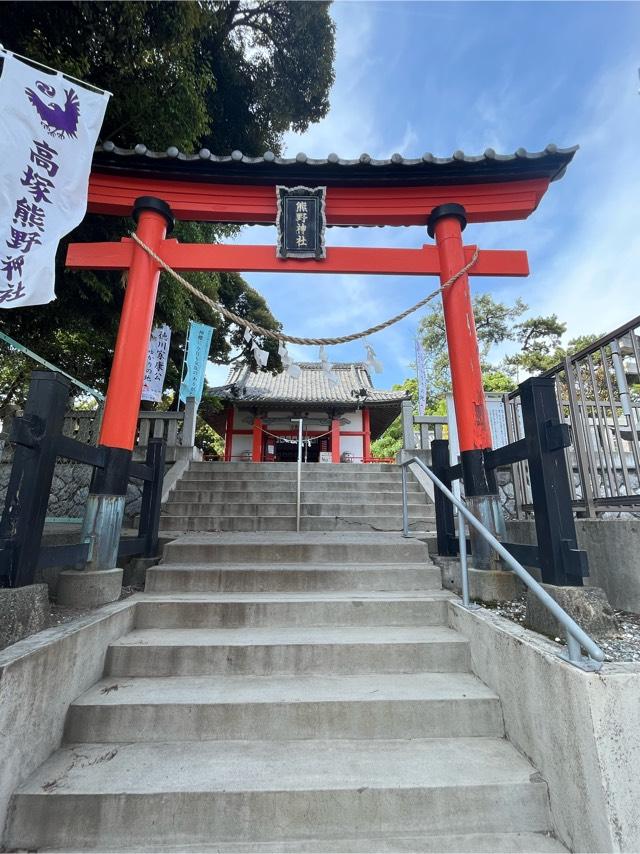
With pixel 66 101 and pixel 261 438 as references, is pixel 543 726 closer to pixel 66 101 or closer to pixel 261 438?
pixel 66 101

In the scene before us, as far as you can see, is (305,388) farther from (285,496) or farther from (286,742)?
(286,742)

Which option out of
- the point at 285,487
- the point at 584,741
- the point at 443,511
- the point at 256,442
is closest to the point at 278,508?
the point at 285,487

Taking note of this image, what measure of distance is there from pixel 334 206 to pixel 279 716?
448cm

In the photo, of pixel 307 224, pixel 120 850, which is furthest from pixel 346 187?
pixel 120 850

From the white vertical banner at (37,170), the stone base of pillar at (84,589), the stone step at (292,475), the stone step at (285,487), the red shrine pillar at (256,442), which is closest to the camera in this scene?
the stone base of pillar at (84,589)

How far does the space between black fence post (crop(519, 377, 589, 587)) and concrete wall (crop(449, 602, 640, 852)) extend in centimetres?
57

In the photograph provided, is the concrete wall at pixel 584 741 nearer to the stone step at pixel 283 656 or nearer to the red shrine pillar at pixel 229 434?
the stone step at pixel 283 656

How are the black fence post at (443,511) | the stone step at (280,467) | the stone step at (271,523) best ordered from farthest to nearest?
1. the stone step at (280,467)
2. the stone step at (271,523)
3. the black fence post at (443,511)

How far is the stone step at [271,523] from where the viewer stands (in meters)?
4.95

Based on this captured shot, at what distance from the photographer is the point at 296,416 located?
49.1 ft

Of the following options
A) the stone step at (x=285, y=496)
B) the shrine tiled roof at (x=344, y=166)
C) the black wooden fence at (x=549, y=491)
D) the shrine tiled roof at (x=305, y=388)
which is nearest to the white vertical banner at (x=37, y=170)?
the shrine tiled roof at (x=344, y=166)

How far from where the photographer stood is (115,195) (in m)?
3.83

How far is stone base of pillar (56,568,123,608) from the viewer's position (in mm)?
2621

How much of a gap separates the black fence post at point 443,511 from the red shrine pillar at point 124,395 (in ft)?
9.10
